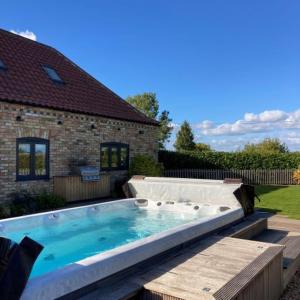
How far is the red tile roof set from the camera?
12312mm

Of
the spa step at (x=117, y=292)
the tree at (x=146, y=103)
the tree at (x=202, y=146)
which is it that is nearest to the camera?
the spa step at (x=117, y=292)

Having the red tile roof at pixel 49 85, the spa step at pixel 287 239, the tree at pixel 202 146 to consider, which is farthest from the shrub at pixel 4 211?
the tree at pixel 202 146

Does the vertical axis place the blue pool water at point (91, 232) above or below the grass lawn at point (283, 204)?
below

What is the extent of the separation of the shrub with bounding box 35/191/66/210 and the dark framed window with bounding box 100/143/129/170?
3.55 metres

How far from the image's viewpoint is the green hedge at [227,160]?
22.6 metres

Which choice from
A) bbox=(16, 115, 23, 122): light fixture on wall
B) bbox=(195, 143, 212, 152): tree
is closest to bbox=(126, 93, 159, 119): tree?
bbox=(195, 143, 212, 152): tree

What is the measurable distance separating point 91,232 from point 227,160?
16259mm

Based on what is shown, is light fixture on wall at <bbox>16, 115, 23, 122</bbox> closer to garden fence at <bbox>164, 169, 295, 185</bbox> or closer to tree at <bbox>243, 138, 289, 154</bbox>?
garden fence at <bbox>164, 169, 295, 185</bbox>

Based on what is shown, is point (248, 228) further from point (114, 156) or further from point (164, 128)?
point (164, 128)

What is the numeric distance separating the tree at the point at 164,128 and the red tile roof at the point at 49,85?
21352 mm

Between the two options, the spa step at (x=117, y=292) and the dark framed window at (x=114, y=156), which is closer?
the spa step at (x=117, y=292)

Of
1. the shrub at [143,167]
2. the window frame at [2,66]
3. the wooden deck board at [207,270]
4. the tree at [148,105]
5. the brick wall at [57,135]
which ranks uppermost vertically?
the tree at [148,105]

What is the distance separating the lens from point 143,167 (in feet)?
53.9

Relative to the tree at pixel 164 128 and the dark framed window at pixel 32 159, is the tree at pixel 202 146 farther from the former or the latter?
the dark framed window at pixel 32 159
